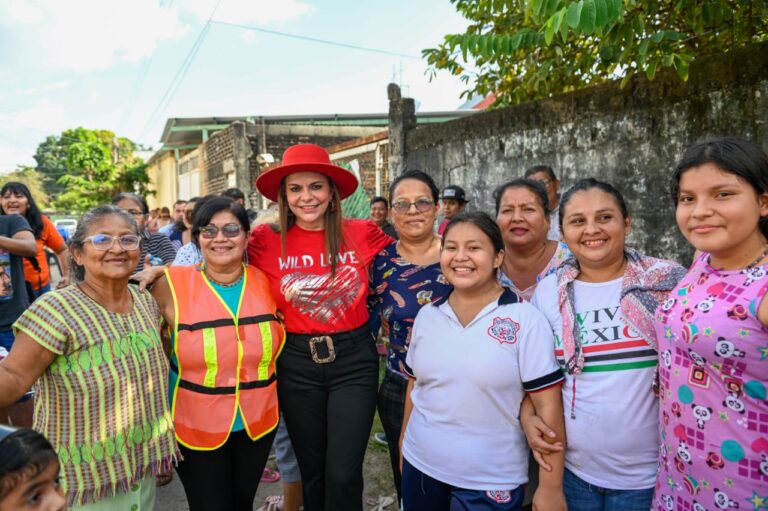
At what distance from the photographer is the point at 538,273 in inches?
103

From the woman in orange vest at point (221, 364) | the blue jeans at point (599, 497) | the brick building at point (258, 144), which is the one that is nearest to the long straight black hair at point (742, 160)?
the blue jeans at point (599, 497)

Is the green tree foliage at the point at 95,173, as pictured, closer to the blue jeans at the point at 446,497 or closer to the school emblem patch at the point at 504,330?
the blue jeans at the point at 446,497

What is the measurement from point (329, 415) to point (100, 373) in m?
1.06

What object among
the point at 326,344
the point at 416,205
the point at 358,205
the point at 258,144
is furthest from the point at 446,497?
the point at 258,144

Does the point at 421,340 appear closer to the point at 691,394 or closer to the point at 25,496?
the point at 691,394

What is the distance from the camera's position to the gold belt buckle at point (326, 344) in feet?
8.09

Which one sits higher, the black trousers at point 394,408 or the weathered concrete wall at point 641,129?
the weathered concrete wall at point 641,129

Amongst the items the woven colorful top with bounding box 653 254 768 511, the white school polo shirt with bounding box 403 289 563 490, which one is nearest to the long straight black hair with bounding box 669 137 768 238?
the woven colorful top with bounding box 653 254 768 511

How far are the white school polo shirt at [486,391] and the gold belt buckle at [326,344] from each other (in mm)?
602

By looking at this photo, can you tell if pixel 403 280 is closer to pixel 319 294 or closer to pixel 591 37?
pixel 319 294

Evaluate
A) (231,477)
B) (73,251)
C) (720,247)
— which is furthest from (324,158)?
(720,247)

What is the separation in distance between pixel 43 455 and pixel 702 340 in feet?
6.04

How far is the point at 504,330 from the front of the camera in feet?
6.44

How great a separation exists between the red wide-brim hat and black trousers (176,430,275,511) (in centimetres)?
129
